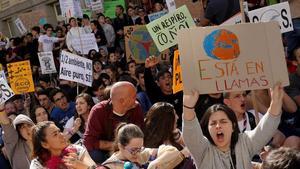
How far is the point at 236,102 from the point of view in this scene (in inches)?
191

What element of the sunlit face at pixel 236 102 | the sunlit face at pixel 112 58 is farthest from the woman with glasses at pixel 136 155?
the sunlit face at pixel 112 58

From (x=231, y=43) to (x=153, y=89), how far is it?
2.85 meters

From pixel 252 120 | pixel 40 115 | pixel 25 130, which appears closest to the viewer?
pixel 252 120

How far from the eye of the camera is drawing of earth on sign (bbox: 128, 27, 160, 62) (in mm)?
9062

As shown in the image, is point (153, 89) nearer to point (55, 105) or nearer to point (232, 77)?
point (55, 105)

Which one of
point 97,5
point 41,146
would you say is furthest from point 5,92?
point 97,5

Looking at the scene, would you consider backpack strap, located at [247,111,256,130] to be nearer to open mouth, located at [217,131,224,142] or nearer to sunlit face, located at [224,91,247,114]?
sunlit face, located at [224,91,247,114]

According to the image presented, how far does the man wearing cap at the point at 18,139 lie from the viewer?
5.89 m

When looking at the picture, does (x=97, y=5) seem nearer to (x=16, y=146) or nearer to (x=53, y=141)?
(x=16, y=146)

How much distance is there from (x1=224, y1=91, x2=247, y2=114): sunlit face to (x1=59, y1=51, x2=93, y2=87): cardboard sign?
3.46 meters

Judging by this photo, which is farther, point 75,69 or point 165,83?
point 75,69

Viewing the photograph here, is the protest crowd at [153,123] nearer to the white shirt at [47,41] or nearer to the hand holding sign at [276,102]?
the hand holding sign at [276,102]

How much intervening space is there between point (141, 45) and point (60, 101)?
2.03 metres

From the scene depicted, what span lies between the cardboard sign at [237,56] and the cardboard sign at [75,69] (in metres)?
4.42
